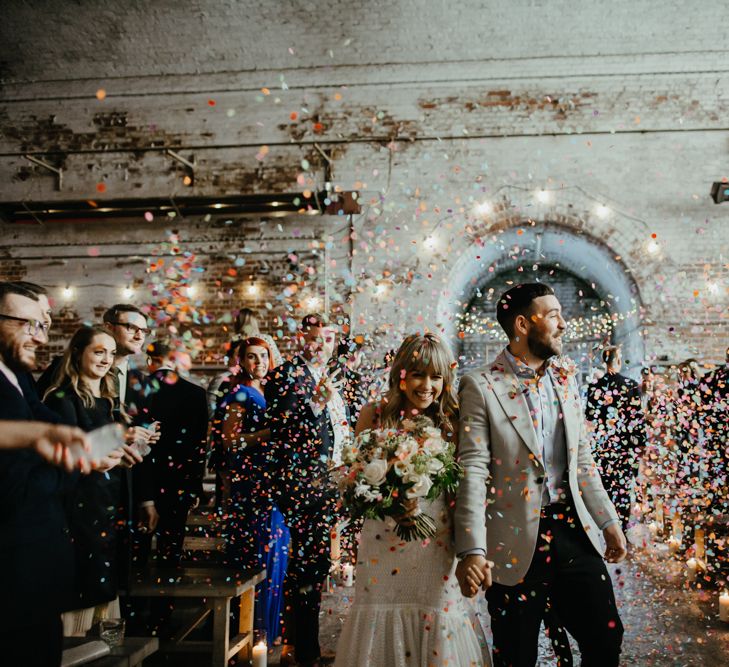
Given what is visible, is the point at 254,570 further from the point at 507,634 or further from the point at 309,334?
the point at 507,634

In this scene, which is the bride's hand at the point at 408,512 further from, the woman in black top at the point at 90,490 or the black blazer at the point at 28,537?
the woman in black top at the point at 90,490

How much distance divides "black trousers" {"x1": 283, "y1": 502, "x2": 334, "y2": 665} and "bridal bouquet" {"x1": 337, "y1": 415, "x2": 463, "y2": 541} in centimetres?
102

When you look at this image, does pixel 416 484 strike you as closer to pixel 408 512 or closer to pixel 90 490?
pixel 408 512

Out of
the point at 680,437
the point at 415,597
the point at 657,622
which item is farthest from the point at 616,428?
the point at 415,597

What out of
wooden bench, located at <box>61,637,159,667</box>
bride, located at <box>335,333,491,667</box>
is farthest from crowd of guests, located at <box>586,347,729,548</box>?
wooden bench, located at <box>61,637,159,667</box>

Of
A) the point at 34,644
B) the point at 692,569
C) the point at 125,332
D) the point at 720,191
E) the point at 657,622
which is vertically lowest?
the point at 657,622

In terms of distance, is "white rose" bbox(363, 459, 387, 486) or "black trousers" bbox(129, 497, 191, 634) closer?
"white rose" bbox(363, 459, 387, 486)

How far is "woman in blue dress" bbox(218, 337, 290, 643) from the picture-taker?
368cm

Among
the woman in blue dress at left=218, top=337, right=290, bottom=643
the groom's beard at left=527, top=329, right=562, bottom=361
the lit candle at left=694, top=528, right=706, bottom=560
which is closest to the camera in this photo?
the groom's beard at left=527, top=329, right=562, bottom=361

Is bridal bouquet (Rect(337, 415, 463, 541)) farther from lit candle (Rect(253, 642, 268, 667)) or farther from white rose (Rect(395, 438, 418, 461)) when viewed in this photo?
lit candle (Rect(253, 642, 268, 667))

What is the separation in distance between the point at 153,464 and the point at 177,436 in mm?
333

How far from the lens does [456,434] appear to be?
2.76 m

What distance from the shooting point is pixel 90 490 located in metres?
2.81

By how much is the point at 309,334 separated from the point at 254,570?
1411 millimetres
